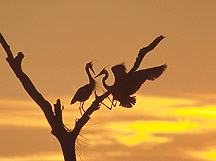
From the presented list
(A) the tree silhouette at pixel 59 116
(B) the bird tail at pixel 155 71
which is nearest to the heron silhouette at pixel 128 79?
(B) the bird tail at pixel 155 71

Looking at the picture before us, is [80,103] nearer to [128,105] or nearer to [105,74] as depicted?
[105,74]

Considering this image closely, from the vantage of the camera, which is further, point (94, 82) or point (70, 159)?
point (94, 82)

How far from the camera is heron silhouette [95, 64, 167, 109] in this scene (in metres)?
15.2

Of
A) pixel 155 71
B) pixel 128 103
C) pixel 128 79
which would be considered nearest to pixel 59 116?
pixel 128 79

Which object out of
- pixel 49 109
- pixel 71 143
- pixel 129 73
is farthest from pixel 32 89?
pixel 129 73

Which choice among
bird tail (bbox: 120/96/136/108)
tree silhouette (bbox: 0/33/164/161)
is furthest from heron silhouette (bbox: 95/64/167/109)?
tree silhouette (bbox: 0/33/164/161)

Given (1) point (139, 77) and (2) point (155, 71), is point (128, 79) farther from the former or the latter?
(2) point (155, 71)

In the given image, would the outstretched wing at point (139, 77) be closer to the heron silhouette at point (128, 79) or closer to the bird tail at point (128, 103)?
the heron silhouette at point (128, 79)

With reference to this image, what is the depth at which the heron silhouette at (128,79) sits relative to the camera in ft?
49.8

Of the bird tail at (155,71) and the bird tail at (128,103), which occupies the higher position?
the bird tail at (155,71)

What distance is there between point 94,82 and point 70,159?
4892mm

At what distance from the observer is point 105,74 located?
60.6 ft

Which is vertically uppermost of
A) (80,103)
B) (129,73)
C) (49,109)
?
(80,103)

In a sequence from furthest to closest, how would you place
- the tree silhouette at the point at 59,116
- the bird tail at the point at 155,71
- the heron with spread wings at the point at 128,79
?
the bird tail at the point at 155,71 → the heron with spread wings at the point at 128,79 → the tree silhouette at the point at 59,116
